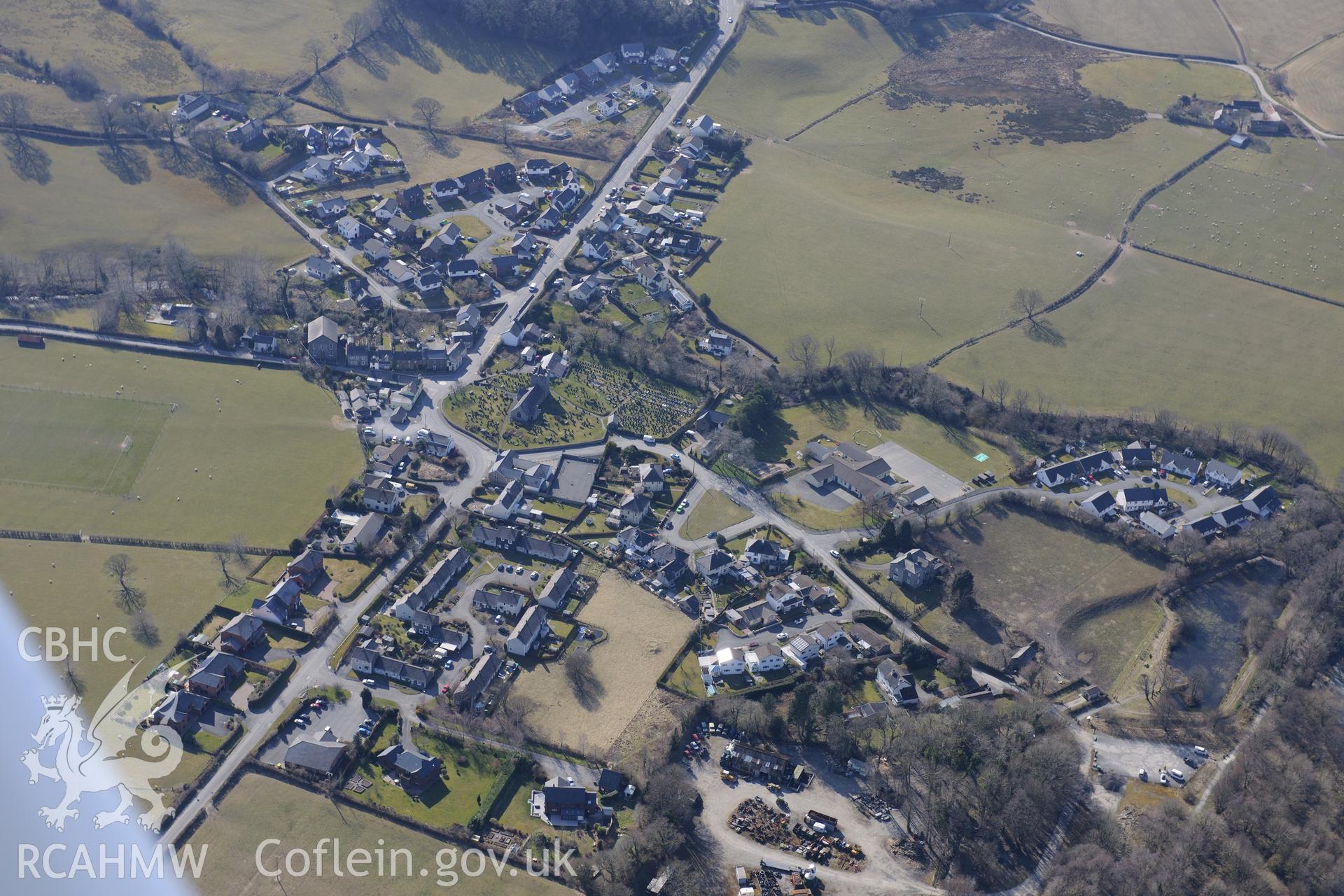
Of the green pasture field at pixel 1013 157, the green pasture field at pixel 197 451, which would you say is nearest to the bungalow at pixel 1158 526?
A: the green pasture field at pixel 1013 157

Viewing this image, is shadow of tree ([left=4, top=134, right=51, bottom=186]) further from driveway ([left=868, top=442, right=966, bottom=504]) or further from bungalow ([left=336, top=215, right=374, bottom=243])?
driveway ([left=868, top=442, right=966, bottom=504])

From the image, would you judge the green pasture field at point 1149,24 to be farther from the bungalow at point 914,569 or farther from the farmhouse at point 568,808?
the farmhouse at point 568,808

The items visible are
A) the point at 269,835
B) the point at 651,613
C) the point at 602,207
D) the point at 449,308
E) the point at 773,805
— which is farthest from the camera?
the point at 602,207

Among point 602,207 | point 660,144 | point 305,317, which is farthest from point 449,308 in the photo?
point 660,144

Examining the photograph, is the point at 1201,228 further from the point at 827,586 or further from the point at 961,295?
the point at 827,586

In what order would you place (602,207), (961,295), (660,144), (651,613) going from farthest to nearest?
(660,144), (602,207), (961,295), (651,613)

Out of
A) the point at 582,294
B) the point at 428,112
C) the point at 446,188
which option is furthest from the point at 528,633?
the point at 428,112

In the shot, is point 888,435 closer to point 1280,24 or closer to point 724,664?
point 724,664

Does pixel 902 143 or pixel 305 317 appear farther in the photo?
pixel 902 143
